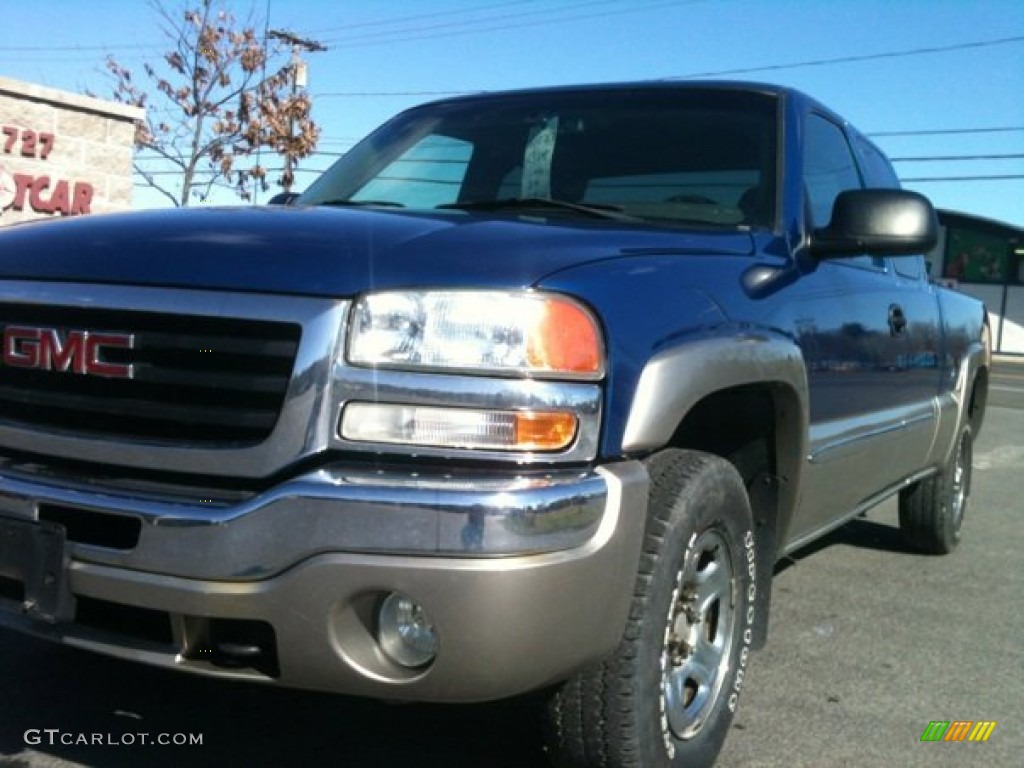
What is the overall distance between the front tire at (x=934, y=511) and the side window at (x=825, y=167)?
1.91 metres

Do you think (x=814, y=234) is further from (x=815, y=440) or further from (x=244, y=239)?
(x=244, y=239)

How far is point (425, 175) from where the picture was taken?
4145 millimetres

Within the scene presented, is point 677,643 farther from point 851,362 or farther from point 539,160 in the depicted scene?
point 539,160

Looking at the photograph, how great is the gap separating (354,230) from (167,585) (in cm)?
92

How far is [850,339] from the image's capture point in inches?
151

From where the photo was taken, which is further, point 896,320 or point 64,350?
point 896,320

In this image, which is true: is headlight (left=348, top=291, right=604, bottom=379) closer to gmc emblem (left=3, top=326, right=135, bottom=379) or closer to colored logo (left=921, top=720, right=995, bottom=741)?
gmc emblem (left=3, top=326, right=135, bottom=379)

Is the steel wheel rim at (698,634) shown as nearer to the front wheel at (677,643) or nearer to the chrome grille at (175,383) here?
the front wheel at (677,643)

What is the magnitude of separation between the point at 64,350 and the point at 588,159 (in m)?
2.05

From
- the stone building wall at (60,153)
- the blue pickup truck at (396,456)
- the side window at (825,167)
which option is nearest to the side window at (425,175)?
the blue pickup truck at (396,456)

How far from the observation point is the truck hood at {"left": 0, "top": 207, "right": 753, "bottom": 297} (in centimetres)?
237

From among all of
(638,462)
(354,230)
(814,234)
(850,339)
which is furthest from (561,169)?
(638,462)

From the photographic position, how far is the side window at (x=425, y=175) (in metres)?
3.97

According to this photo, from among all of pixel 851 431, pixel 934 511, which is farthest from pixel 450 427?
pixel 934 511
